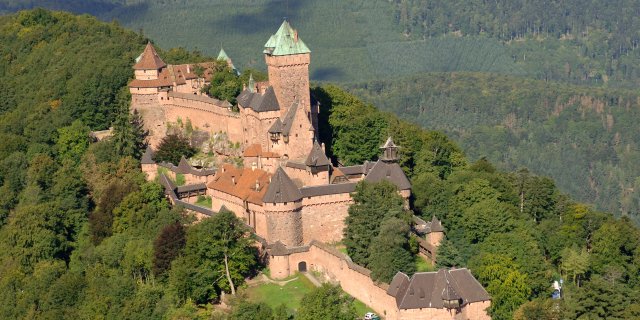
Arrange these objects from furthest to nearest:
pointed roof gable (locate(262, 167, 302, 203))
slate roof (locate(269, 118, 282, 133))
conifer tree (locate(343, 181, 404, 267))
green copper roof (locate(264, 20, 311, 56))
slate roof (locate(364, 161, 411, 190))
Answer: green copper roof (locate(264, 20, 311, 56)) → slate roof (locate(269, 118, 282, 133)) → slate roof (locate(364, 161, 411, 190)) → pointed roof gable (locate(262, 167, 302, 203)) → conifer tree (locate(343, 181, 404, 267))

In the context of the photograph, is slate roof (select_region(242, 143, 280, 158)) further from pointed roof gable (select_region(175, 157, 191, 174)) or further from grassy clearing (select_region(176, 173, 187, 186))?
grassy clearing (select_region(176, 173, 187, 186))

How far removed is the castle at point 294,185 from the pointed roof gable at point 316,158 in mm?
63

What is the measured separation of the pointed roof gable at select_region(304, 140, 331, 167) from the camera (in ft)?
243

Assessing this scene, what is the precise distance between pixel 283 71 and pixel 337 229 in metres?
12.1

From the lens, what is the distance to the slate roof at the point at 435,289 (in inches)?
2484

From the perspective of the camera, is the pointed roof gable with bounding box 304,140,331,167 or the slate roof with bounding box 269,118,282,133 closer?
the pointed roof gable with bounding box 304,140,331,167

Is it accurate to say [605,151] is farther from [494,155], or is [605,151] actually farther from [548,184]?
[548,184]

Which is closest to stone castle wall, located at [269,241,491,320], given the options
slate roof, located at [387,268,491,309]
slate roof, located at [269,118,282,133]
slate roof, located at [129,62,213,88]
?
slate roof, located at [387,268,491,309]

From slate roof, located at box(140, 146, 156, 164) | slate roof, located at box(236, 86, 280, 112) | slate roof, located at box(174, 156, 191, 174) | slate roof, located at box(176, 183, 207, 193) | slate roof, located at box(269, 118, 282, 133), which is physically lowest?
slate roof, located at box(176, 183, 207, 193)

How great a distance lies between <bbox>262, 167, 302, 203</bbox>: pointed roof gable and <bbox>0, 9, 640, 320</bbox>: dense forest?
2727mm

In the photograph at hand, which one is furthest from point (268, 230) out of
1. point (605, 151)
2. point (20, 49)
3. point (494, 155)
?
point (605, 151)

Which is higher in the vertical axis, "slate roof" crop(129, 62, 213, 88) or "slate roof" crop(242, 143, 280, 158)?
"slate roof" crop(129, 62, 213, 88)

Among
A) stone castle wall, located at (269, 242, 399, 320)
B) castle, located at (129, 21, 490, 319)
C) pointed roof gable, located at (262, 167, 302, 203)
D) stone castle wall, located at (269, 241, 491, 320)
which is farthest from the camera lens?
pointed roof gable, located at (262, 167, 302, 203)

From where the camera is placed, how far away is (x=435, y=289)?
6362cm
